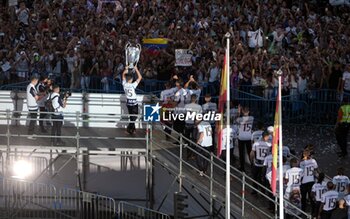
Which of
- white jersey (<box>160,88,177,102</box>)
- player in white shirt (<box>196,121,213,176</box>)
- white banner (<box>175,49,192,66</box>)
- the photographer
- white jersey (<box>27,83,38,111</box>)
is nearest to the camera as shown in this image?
player in white shirt (<box>196,121,213,176</box>)

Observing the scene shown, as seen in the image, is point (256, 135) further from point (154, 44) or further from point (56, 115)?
point (154, 44)

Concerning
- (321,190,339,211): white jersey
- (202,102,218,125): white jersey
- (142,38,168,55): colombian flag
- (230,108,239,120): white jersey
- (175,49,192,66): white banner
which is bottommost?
(321,190,339,211): white jersey

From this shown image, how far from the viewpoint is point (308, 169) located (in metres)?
33.2

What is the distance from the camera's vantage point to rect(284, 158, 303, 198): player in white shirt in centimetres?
3288

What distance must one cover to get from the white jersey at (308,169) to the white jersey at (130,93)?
16.8 ft

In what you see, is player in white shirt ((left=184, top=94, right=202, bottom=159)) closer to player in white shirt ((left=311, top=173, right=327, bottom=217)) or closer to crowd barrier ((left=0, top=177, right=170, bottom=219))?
crowd barrier ((left=0, top=177, right=170, bottom=219))

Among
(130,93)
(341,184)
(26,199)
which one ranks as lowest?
(26,199)

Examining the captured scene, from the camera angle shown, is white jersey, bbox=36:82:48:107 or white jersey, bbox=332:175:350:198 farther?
white jersey, bbox=36:82:48:107

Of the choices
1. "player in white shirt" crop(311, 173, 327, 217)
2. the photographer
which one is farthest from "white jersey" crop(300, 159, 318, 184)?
the photographer

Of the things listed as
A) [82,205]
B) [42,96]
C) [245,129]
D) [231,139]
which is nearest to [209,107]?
[245,129]

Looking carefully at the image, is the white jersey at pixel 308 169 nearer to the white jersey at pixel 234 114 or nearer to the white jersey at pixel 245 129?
the white jersey at pixel 245 129

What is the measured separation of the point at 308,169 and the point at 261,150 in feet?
4.07

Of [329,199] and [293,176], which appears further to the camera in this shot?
[293,176]

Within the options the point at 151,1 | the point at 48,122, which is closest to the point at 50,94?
the point at 48,122
